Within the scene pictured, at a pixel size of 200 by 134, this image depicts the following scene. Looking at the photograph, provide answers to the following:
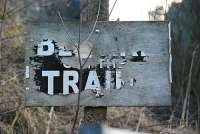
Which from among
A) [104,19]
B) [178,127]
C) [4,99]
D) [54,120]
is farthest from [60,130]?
[104,19]

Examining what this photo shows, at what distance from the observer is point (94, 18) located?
257cm

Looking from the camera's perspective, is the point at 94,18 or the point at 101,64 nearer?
the point at 101,64

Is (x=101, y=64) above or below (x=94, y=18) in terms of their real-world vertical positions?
below

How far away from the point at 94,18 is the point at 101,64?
12.3 inches

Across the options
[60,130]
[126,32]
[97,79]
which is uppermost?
[126,32]

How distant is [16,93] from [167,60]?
9.40 ft

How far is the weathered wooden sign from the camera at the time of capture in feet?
7.59

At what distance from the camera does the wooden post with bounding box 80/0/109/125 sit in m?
2.34

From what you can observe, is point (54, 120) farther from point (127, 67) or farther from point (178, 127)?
point (127, 67)

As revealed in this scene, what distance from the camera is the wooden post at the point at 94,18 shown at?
2.34 metres

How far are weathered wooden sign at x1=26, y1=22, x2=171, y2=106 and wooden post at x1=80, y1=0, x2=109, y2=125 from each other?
49 mm

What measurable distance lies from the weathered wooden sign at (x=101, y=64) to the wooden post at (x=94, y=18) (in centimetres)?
5

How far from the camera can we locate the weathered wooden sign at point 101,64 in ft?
7.59

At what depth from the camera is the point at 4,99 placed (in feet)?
16.0
